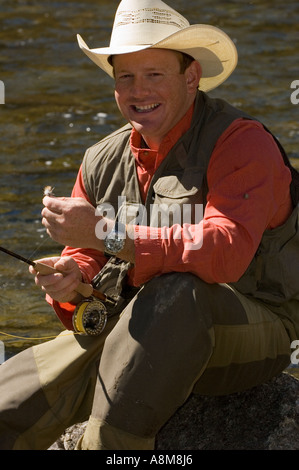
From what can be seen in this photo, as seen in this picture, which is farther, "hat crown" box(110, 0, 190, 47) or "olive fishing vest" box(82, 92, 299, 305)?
"hat crown" box(110, 0, 190, 47)

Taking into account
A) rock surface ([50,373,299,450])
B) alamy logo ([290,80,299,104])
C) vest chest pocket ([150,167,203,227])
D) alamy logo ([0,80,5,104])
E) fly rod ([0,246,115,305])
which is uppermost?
vest chest pocket ([150,167,203,227])

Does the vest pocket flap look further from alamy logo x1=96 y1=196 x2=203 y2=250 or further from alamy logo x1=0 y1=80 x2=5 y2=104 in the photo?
alamy logo x1=0 y1=80 x2=5 y2=104

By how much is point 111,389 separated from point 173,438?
2.00 feet

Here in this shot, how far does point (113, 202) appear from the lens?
3949mm

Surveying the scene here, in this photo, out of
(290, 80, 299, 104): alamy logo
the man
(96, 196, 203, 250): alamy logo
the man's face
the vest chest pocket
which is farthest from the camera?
(290, 80, 299, 104): alamy logo

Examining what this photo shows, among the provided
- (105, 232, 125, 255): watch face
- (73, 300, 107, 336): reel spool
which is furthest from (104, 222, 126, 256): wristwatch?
(73, 300, 107, 336): reel spool

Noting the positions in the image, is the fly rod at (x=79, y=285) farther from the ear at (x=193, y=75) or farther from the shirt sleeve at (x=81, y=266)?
the ear at (x=193, y=75)

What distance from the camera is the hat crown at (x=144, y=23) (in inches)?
151

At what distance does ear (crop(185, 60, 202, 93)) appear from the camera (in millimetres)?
3871

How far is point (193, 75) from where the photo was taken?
3.90 metres

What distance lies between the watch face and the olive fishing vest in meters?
0.35

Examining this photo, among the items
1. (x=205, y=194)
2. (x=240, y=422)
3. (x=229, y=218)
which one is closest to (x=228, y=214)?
(x=229, y=218)

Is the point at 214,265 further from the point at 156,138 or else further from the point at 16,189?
the point at 16,189

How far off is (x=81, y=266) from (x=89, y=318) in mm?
250
